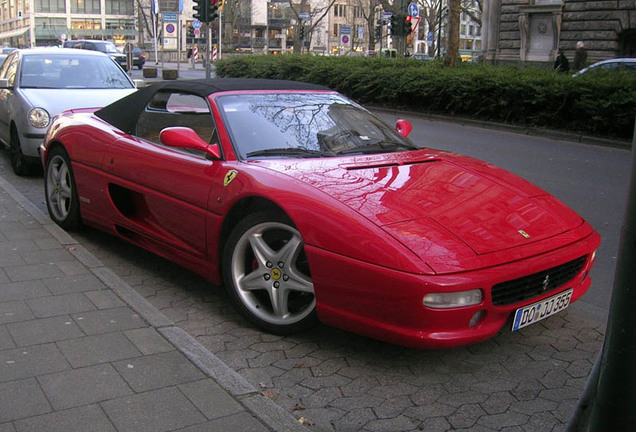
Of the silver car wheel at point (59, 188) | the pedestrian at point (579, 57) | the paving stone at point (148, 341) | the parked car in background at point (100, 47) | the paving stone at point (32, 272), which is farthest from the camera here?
the parked car in background at point (100, 47)

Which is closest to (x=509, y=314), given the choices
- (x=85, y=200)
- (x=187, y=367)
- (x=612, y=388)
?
(x=612, y=388)

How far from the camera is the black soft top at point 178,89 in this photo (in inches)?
195

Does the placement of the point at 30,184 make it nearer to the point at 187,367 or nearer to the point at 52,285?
the point at 52,285

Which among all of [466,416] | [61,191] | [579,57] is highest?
[579,57]

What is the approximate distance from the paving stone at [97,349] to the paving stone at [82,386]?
10cm

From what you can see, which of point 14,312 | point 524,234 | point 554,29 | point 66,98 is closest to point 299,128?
point 524,234

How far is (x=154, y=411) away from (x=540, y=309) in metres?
1.97

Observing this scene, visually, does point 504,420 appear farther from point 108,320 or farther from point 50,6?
point 50,6

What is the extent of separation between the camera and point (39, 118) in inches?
327

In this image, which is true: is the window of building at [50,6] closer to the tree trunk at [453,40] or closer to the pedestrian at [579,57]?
the tree trunk at [453,40]

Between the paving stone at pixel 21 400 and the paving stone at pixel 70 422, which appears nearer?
the paving stone at pixel 70 422

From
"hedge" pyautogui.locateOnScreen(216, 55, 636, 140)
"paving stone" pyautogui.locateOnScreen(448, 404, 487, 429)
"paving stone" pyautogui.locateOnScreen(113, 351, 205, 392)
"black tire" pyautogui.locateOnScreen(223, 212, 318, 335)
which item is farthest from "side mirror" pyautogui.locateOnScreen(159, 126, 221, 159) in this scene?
"hedge" pyautogui.locateOnScreen(216, 55, 636, 140)

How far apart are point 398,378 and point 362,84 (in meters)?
18.7

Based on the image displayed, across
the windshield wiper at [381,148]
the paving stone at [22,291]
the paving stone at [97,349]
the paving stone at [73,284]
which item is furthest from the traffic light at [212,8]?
the paving stone at [97,349]
